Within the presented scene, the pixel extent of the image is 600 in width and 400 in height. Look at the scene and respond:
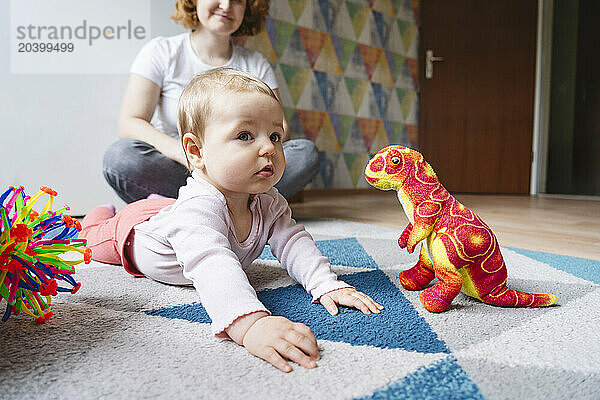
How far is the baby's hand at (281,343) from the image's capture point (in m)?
0.49

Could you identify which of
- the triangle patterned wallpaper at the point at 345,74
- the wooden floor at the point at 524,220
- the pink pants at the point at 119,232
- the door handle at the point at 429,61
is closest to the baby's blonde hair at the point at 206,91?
the pink pants at the point at 119,232

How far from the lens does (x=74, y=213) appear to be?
A: 165cm

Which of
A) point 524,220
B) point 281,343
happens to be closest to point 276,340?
point 281,343

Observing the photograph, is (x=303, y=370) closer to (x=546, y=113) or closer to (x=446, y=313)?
(x=446, y=313)

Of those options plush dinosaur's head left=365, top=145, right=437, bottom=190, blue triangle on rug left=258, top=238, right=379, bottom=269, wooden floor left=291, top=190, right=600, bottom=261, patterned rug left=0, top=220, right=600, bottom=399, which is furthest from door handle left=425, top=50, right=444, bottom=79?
plush dinosaur's head left=365, top=145, right=437, bottom=190

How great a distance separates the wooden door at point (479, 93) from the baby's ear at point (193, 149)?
2.92 meters

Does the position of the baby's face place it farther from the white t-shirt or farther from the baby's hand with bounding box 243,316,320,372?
the white t-shirt

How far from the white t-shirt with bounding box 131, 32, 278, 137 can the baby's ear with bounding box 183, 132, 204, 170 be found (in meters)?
0.76

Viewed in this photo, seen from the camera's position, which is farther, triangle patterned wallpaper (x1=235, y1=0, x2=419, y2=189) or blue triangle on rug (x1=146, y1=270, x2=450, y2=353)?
triangle patterned wallpaper (x1=235, y1=0, x2=419, y2=189)

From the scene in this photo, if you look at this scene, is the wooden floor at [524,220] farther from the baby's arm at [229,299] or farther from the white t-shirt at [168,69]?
the baby's arm at [229,299]

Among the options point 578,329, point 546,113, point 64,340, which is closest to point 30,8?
point 64,340

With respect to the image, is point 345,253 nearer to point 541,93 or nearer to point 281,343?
point 281,343

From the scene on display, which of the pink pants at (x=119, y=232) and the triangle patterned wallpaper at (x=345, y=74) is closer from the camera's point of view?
the pink pants at (x=119, y=232)

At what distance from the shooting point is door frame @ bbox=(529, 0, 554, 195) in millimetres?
3307
